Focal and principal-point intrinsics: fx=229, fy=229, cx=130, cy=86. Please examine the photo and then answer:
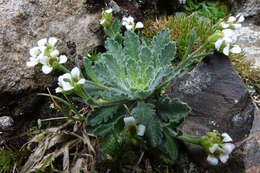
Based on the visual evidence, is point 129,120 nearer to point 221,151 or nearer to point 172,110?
point 172,110

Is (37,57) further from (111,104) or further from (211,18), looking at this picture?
(211,18)

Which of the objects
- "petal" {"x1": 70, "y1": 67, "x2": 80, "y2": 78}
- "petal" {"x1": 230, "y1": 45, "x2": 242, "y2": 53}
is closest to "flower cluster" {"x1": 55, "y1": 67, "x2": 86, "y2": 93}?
"petal" {"x1": 70, "y1": 67, "x2": 80, "y2": 78}

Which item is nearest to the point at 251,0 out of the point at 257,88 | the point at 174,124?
the point at 257,88

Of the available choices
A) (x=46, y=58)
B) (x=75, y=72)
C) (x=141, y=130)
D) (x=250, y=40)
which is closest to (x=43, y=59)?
(x=46, y=58)

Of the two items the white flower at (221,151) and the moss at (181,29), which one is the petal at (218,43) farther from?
the moss at (181,29)

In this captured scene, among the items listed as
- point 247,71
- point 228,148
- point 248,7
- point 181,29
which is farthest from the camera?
point 248,7
